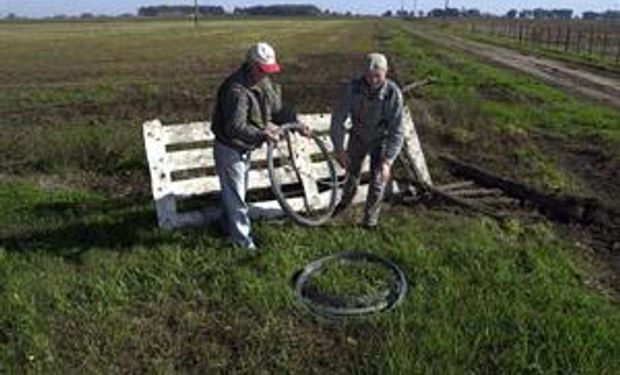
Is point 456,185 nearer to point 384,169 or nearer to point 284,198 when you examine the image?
point 384,169

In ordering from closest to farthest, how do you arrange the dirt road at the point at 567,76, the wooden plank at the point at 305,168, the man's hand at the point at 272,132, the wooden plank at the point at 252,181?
1. the man's hand at the point at 272,132
2. the wooden plank at the point at 252,181
3. the wooden plank at the point at 305,168
4. the dirt road at the point at 567,76

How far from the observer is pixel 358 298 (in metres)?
5.59

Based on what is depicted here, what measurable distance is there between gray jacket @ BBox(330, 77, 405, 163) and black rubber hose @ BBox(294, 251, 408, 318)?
121 centimetres

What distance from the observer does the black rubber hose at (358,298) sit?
18.0ft

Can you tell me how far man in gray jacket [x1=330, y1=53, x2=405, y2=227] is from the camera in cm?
688

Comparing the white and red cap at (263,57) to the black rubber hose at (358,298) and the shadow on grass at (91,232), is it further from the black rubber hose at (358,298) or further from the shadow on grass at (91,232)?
the shadow on grass at (91,232)

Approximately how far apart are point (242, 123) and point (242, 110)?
0.11 meters

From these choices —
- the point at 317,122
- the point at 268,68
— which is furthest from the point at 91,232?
the point at 317,122

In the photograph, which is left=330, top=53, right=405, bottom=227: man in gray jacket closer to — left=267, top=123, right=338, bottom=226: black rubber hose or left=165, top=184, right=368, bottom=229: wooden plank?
left=267, top=123, right=338, bottom=226: black rubber hose

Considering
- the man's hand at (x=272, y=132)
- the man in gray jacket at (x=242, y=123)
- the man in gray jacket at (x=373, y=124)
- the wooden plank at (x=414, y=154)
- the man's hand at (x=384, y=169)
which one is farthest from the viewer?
the wooden plank at (x=414, y=154)

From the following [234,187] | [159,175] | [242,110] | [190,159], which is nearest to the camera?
[242,110]

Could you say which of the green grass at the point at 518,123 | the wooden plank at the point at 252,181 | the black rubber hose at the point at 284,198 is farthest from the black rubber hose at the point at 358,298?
the green grass at the point at 518,123

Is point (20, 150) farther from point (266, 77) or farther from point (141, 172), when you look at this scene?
point (266, 77)

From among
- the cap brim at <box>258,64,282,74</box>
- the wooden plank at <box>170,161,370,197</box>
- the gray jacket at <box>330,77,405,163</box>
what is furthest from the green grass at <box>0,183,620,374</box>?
the cap brim at <box>258,64,282,74</box>
